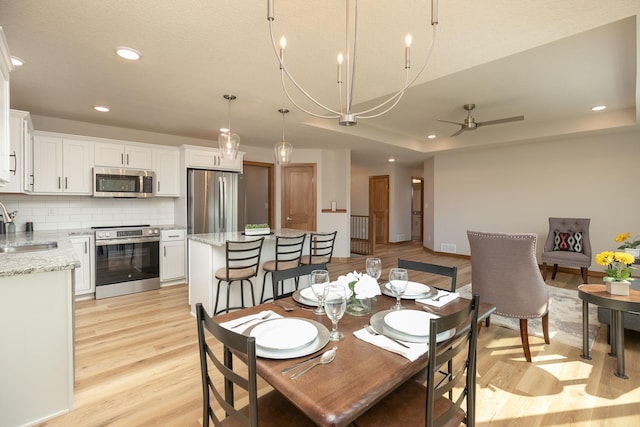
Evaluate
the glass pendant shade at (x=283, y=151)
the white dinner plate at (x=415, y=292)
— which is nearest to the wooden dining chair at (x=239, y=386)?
the white dinner plate at (x=415, y=292)

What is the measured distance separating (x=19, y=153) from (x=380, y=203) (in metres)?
7.67

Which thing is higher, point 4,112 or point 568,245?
point 4,112

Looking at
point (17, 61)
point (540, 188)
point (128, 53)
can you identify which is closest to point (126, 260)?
point (17, 61)

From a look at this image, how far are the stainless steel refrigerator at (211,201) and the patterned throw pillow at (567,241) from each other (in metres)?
5.41

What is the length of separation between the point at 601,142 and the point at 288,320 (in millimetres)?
6386

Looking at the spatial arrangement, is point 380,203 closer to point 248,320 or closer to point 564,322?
point 564,322

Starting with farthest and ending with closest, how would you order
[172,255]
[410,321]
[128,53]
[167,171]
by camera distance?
[167,171] → [172,255] → [128,53] → [410,321]

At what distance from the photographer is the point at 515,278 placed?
2.48m

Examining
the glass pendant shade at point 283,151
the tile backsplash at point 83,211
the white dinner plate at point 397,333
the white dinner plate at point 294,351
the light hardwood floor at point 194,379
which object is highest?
the glass pendant shade at point 283,151

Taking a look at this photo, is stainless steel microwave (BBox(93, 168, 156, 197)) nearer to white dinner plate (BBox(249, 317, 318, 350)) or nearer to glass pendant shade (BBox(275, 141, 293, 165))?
glass pendant shade (BBox(275, 141, 293, 165))

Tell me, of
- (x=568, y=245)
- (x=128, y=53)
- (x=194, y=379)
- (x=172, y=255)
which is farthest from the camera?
(x=568, y=245)

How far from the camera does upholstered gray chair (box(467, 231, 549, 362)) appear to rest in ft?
8.02

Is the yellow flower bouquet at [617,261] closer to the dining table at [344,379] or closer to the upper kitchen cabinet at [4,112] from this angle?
the dining table at [344,379]

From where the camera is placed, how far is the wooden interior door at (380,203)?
877cm
